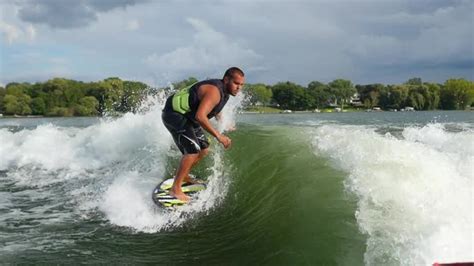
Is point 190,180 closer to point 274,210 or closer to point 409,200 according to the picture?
point 274,210

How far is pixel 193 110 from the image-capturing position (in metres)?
7.11

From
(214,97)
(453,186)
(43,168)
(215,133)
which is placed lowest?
(43,168)

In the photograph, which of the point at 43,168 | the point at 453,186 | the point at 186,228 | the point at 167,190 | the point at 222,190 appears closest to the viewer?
the point at 453,186

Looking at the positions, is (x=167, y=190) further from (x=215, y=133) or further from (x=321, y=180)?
(x=321, y=180)

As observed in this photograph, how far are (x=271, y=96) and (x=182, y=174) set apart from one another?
272 feet

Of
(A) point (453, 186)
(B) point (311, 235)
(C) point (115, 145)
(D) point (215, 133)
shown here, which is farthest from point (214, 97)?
(C) point (115, 145)

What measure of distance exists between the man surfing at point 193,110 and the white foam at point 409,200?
217 cm

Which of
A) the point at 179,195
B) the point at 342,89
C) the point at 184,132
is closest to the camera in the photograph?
the point at 184,132

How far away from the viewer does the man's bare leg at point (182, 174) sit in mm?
7191

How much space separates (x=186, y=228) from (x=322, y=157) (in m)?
2.99

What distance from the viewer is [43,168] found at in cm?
1407

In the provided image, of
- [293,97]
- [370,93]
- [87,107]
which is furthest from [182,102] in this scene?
[370,93]

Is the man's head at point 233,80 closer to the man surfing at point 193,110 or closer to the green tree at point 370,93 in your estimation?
the man surfing at point 193,110

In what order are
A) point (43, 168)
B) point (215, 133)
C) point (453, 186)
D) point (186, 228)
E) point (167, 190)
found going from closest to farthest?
point (453, 186) < point (215, 133) < point (186, 228) < point (167, 190) < point (43, 168)
